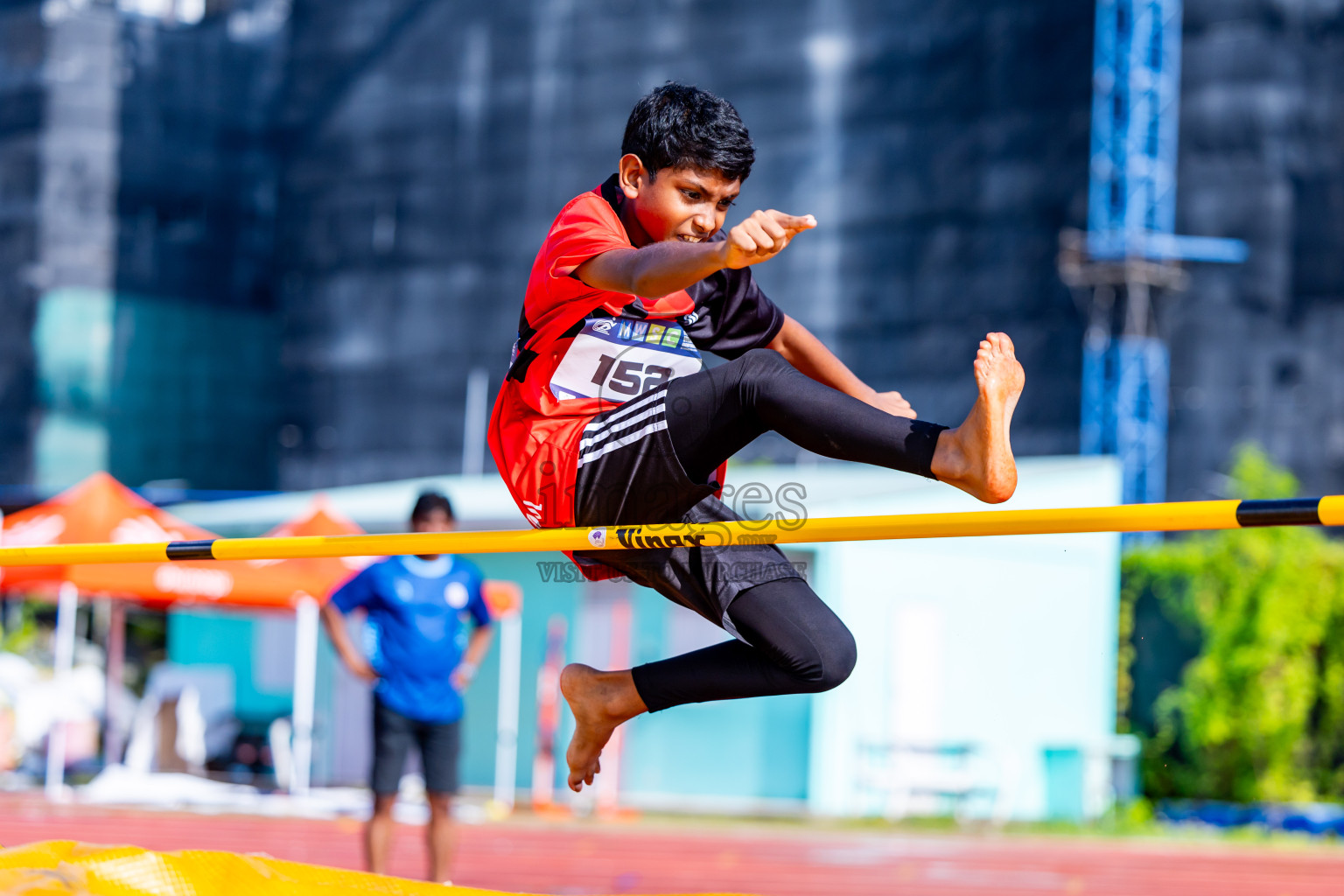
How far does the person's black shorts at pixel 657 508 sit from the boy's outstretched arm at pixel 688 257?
328mm

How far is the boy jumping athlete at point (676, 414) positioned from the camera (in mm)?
3275

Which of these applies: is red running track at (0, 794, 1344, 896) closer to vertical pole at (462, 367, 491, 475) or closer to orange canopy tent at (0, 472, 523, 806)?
orange canopy tent at (0, 472, 523, 806)

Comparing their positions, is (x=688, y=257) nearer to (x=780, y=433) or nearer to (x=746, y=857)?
(x=780, y=433)

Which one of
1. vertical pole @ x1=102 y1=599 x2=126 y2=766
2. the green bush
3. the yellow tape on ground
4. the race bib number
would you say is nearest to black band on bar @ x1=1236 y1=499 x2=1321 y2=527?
the race bib number

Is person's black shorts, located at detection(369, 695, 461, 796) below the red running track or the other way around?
the other way around

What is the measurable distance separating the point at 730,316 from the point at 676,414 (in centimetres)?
50

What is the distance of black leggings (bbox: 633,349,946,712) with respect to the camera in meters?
3.25

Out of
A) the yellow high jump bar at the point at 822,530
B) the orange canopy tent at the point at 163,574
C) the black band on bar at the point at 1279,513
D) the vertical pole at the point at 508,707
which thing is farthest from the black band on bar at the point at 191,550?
the vertical pole at the point at 508,707

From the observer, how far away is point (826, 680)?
350 cm

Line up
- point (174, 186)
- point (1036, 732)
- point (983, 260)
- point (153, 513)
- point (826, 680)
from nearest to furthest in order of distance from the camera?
point (826, 680) → point (153, 513) → point (1036, 732) → point (983, 260) → point (174, 186)

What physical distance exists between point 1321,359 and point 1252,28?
13.7 ft

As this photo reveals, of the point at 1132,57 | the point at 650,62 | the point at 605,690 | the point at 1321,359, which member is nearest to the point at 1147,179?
the point at 1132,57

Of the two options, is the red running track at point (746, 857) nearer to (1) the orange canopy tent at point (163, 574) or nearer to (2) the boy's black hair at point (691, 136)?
(1) the orange canopy tent at point (163, 574)

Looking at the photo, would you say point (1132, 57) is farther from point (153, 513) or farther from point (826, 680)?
point (826, 680)
